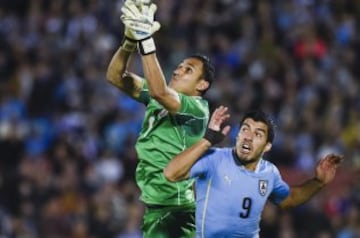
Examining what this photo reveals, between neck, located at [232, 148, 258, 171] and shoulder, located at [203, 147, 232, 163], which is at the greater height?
shoulder, located at [203, 147, 232, 163]

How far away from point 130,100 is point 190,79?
27.0 ft

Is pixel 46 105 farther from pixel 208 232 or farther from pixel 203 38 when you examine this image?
pixel 208 232

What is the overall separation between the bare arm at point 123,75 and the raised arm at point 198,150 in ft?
3.84

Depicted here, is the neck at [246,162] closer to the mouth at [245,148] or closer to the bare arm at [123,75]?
the mouth at [245,148]

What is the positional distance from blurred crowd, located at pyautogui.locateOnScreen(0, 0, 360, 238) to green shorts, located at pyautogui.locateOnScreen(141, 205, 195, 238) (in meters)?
5.58

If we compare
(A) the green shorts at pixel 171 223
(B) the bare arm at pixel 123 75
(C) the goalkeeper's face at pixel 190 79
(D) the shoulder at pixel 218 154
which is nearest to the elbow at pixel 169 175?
(D) the shoulder at pixel 218 154

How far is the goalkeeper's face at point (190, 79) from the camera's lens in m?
8.20

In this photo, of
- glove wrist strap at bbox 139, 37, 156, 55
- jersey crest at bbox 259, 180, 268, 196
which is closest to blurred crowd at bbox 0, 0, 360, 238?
jersey crest at bbox 259, 180, 268, 196

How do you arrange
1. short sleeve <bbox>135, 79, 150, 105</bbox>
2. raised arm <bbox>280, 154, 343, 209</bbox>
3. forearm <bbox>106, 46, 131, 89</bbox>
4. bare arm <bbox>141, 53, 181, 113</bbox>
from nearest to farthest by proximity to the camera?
bare arm <bbox>141, 53, 181, 113</bbox>, raised arm <bbox>280, 154, 343, 209</bbox>, forearm <bbox>106, 46, 131, 89</bbox>, short sleeve <bbox>135, 79, 150, 105</bbox>

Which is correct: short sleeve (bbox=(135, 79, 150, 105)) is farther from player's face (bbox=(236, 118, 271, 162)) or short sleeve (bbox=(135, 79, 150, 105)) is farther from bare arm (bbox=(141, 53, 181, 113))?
player's face (bbox=(236, 118, 271, 162))

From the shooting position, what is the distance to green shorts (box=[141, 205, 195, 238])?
8227mm

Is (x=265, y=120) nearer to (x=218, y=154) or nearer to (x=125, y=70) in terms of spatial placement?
(x=218, y=154)

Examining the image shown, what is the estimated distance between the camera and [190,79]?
8211 mm

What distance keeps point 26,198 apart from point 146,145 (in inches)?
267
